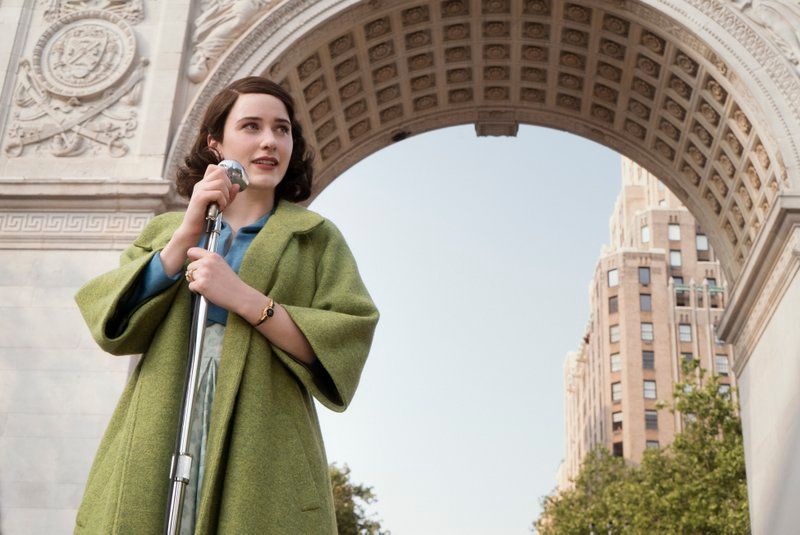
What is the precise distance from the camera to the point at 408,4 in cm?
1716

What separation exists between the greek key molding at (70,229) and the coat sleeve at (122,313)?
11.5 m

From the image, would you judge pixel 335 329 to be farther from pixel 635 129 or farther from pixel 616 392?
pixel 616 392

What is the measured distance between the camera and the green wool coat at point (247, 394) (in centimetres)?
303

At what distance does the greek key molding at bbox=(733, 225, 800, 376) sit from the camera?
48.9 ft

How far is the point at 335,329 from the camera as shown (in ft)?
11.0

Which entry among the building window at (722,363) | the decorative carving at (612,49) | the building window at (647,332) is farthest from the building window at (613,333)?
the decorative carving at (612,49)

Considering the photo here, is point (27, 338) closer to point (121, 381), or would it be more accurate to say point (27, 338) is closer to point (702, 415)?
point (121, 381)

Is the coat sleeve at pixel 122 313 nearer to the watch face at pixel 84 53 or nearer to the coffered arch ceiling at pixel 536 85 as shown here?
the coffered arch ceiling at pixel 536 85

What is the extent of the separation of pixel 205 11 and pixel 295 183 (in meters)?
13.5

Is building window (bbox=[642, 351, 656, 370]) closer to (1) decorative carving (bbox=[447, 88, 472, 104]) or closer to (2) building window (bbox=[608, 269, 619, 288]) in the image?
(2) building window (bbox=[608, 269, 619, 288])

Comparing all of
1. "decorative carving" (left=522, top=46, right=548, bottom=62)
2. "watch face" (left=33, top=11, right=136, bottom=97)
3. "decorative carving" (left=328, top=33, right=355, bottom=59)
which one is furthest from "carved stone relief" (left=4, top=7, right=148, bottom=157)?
"decorative carving" (left=522, top=46, right=548, bottom=62)

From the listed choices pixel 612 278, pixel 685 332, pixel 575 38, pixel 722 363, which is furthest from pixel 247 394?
pixel 722 363

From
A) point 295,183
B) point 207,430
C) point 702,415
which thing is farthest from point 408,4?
point 702,415

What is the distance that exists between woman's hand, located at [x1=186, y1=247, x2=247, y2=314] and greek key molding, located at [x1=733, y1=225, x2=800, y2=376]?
1315 cm
